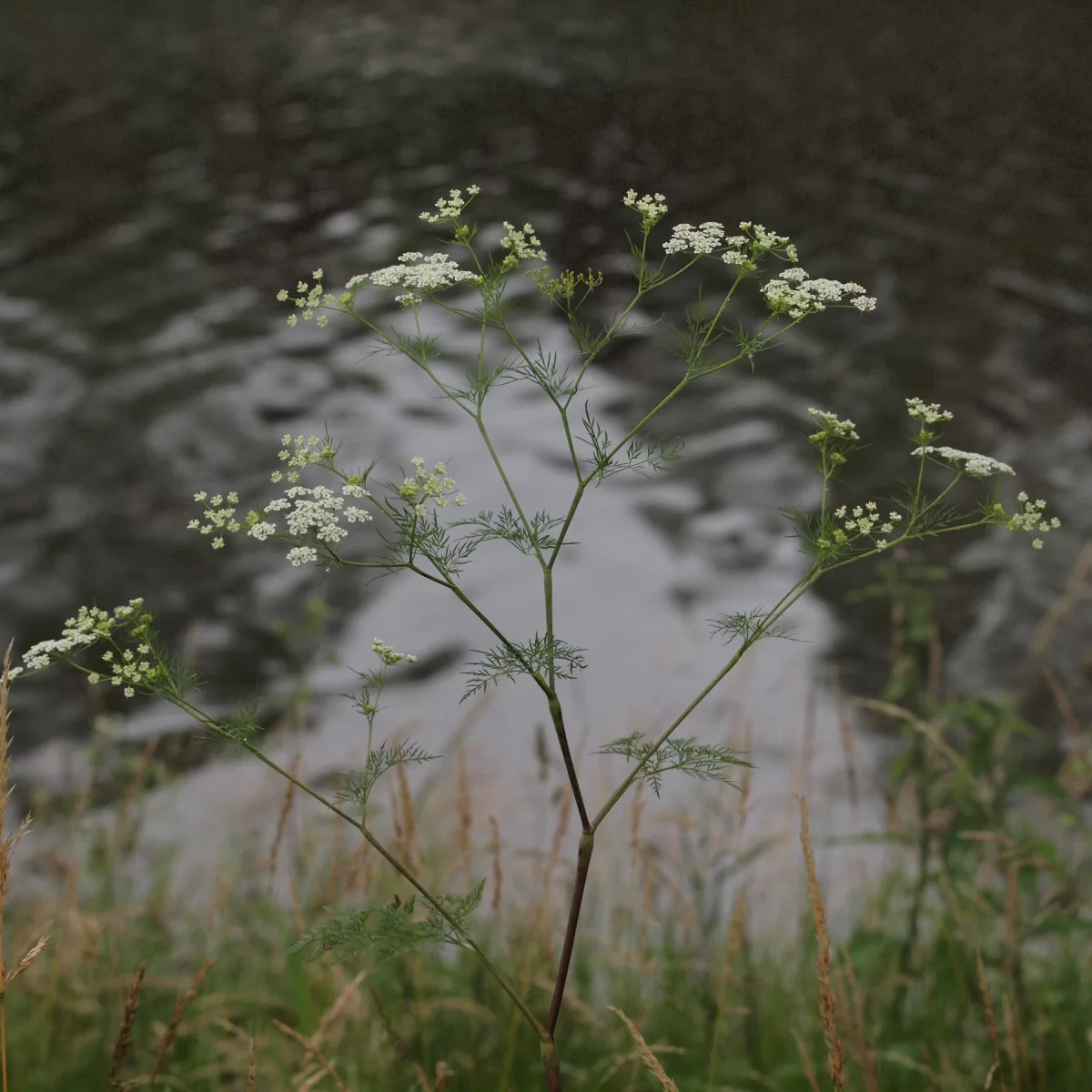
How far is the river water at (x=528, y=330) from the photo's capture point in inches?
261

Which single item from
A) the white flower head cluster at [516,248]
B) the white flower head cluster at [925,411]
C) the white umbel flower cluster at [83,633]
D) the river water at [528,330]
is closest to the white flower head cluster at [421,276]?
the white flower head cluster at [516,248]

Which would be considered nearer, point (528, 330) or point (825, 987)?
point (825, 987)

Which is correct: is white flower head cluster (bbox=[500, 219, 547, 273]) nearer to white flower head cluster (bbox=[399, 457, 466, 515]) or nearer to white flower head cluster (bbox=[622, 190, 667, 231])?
white flower head cluster (bbox=[622, 190, 667, 231])

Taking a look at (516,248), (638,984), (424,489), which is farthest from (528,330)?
(424,489)

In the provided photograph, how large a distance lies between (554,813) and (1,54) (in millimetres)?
13334

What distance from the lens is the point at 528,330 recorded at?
30.5 ft

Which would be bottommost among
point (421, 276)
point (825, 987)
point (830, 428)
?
point (825, 987)

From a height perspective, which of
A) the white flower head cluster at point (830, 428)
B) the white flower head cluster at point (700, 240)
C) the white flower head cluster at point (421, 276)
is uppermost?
the white flower head cluster at point (700, 240)

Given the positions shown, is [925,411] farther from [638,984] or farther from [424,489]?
[638,984]

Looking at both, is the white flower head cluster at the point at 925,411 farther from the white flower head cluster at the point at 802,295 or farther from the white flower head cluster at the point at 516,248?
the white flower head cluster at the point at 516,248

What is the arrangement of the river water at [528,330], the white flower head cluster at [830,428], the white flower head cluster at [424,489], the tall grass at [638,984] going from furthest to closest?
the river water at [528,330], the tall grass at [638,984], the white flower head cluster at [830,428], the white flower head cluster at [424,489]

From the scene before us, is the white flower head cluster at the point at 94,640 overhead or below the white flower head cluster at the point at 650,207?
below

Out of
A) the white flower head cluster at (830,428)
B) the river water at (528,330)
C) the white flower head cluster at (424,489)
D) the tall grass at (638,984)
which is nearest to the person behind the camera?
the white flower head cluster at (424,489)

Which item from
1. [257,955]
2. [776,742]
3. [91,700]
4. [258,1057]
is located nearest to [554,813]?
[776,742]
